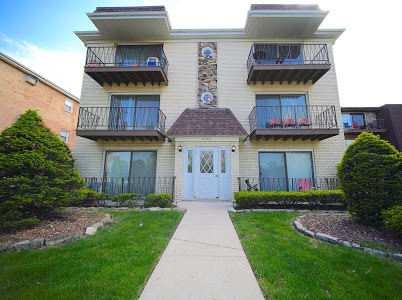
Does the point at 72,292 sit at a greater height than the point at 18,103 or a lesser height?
lesser

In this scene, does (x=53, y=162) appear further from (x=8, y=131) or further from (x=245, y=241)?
(x=245, y=241)

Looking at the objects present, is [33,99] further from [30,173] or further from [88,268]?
[88,268]

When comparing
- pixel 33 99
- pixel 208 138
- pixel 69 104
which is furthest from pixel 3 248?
pixel 69 104

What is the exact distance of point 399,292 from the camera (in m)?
2.25

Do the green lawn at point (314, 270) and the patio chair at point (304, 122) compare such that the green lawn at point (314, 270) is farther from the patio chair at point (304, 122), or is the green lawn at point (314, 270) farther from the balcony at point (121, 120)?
the balcony at point (121, 120)

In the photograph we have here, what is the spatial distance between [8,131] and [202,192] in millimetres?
6543

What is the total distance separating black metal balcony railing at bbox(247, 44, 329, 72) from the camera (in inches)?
391

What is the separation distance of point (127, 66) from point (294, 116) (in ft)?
29.4

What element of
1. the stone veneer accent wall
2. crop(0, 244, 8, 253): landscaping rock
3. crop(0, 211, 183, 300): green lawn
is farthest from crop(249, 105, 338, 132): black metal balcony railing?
crop(0, 244, 8, 253): landscaping rock

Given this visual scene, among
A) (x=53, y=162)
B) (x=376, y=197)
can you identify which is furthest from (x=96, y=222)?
(x=376, y=197)

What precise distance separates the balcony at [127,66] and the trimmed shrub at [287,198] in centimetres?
727

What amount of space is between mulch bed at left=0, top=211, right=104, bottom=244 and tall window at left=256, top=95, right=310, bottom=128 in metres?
8.24

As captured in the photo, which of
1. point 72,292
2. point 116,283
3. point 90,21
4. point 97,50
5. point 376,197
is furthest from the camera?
point 97,50

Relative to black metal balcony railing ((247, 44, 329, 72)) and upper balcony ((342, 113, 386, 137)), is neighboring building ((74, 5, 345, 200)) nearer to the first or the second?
black metal balcony railing ((247, 44, 329, 72))
